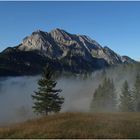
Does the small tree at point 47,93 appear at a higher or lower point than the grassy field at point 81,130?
higher

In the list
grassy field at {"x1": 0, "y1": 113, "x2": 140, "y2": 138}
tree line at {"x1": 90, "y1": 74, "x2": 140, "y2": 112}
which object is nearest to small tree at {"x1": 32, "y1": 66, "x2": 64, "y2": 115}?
tree line at {"x1": 90, "y1": 74, "x2": 140, "y2": 112}

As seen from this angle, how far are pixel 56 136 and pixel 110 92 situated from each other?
86.2m

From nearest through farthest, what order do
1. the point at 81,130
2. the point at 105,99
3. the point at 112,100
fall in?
the point at 81,130 < the point at 112,100 < the point at 105,99

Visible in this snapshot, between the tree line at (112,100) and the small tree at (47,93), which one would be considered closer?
the small tree at (47,93)

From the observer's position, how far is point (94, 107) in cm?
11575

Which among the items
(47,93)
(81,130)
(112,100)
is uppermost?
(47,93)

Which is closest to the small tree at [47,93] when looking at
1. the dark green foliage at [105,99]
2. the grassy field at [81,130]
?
the dark green foliage at [105,99]

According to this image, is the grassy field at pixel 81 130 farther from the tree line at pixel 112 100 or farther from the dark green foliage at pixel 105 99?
the dark green foliage at pixel 105 99

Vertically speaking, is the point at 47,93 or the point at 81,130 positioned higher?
the point at 47,93

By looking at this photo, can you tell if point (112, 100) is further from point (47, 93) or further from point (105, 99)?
point (47, 93)

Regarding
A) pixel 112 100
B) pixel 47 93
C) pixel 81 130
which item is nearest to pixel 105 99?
pixel 112 100

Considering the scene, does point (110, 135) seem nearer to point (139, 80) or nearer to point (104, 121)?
point (104, 121)

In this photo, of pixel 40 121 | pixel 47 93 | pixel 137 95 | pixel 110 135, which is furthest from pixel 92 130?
pixel 137 95

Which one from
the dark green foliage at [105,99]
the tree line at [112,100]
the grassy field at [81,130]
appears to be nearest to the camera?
the grassy field at [81,130]
